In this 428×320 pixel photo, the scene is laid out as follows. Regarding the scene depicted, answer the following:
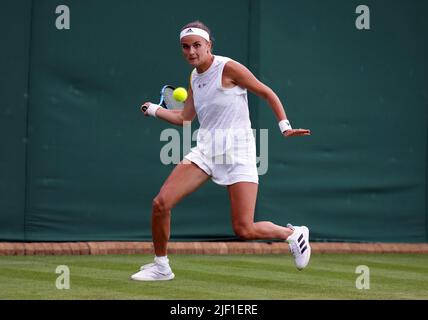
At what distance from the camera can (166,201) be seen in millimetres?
8188

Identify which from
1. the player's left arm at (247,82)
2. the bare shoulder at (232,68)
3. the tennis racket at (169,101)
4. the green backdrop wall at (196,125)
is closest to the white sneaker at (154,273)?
the tennis racket at (169,101)

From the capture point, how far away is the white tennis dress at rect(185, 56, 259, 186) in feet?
27.0

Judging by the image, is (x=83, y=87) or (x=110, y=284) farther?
(x=83, y=87)

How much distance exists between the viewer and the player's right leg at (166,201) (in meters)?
8.20

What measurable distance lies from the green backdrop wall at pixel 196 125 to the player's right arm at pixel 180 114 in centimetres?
277

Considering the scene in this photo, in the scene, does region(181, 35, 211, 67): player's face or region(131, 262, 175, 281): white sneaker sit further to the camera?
region(131, 262, 175, 281): white sneaker

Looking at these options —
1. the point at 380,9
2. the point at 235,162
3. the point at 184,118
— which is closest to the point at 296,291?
the point at 235,162

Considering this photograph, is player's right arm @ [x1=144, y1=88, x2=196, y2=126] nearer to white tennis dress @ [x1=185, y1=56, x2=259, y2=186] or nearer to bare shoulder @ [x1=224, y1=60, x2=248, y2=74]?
white tennis dress @ [x1=185, y1=56, x2=259, y2=186]

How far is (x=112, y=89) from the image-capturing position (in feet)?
37.1

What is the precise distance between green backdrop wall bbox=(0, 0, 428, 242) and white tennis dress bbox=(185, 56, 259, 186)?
3097 millimetres

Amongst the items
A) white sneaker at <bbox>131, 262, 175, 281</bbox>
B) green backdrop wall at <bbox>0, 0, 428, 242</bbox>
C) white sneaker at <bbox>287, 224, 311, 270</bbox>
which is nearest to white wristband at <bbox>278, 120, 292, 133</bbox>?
white sneaker at <bbox>287, 224, 311, 270</bbox>

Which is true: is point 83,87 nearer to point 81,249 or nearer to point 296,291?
point 81,249

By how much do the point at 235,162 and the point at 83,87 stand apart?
3376 mm

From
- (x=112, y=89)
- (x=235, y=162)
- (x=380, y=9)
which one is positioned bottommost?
(x=235, y=162)
